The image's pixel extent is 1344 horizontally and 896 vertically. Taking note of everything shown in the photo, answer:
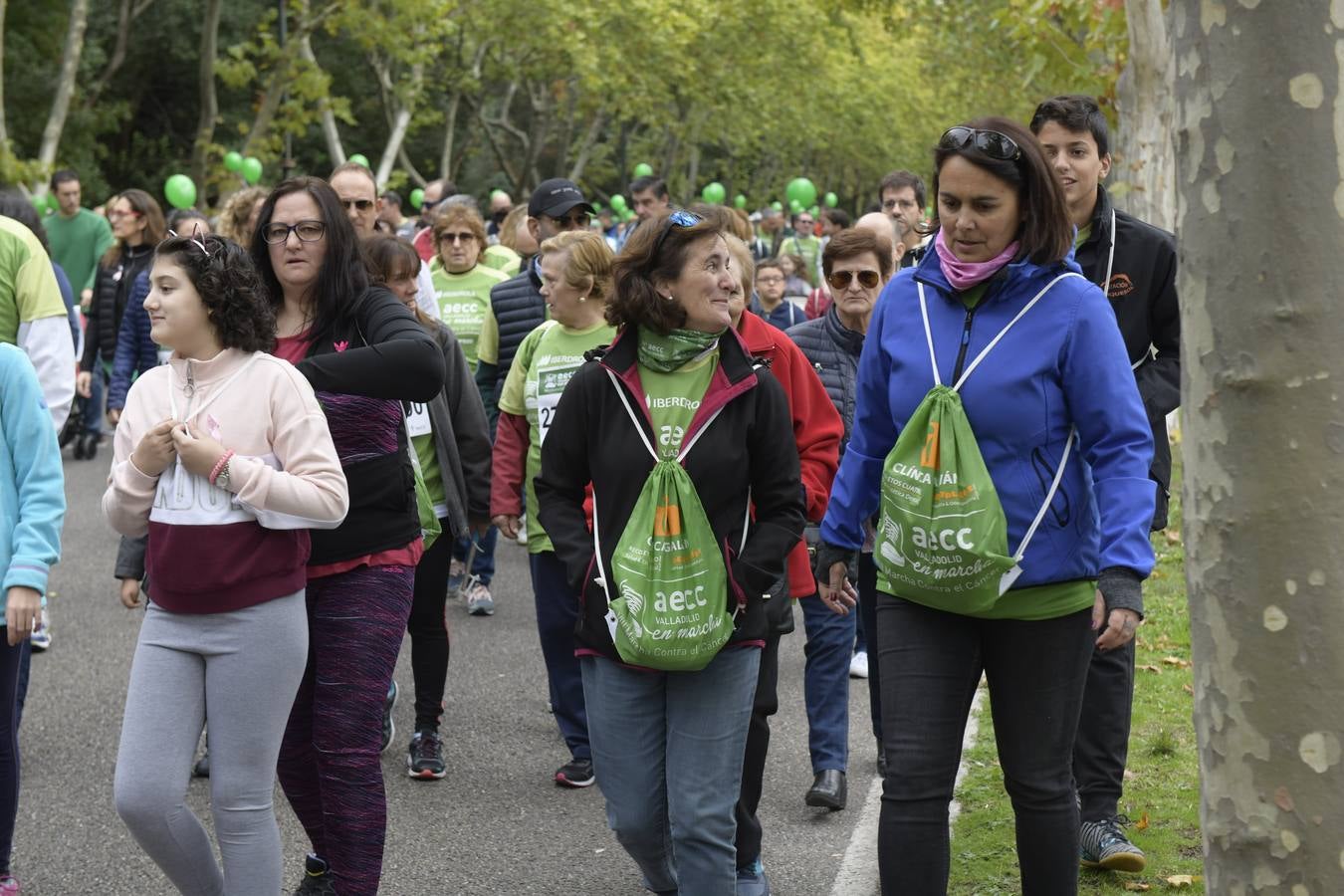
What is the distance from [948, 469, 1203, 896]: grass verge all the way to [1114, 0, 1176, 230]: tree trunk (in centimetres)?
677

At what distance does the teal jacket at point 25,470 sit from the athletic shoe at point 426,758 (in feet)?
7.41

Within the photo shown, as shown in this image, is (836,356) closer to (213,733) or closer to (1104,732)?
(1104,732)

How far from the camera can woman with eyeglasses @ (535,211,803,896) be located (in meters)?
4.13

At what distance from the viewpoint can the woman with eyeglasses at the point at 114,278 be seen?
11.9 meters

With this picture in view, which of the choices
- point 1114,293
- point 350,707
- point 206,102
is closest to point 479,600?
point 350,707

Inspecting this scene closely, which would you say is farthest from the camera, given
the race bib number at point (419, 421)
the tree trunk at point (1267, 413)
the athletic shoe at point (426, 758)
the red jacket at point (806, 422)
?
the athletic shoe at point (426, 758)

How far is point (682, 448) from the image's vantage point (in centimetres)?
419

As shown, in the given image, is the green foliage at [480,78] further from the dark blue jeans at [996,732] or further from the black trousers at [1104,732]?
the dark blue jeans at [996,732]

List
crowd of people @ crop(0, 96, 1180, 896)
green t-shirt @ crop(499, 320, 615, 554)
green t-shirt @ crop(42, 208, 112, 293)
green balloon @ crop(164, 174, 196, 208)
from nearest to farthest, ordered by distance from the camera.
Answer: crowd of people @ crop(0, 96, 1180, 896) < green t-shirt @ crop(499, 320, 615, 554) < green t-shirt @ crop(42, 208, 112, 293) < green balloon @ crop(164, 174, 196, 208)

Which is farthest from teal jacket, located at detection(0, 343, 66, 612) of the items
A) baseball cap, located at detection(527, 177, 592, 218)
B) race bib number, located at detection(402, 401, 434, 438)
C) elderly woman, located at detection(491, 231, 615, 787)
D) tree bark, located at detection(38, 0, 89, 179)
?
tree bark, located at detection(38, 0, 89, 179)

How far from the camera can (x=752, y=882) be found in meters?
4.84

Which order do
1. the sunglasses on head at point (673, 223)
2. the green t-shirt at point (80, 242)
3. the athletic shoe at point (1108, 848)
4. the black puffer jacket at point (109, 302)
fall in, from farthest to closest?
the green t-shirt at point (80, 242) → the black puffer jacket at point (109, 302) → the athletic shoe at point (1108, 848) → the sunglasses on head at point (673, 223)

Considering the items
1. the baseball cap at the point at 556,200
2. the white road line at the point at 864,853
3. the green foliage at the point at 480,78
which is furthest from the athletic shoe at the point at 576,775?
the green foliage at the point at 480,78

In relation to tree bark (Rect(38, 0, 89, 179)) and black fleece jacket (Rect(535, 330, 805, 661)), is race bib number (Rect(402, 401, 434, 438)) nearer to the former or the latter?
black fleece jacket (Rect(535, 330, 805, 661))
